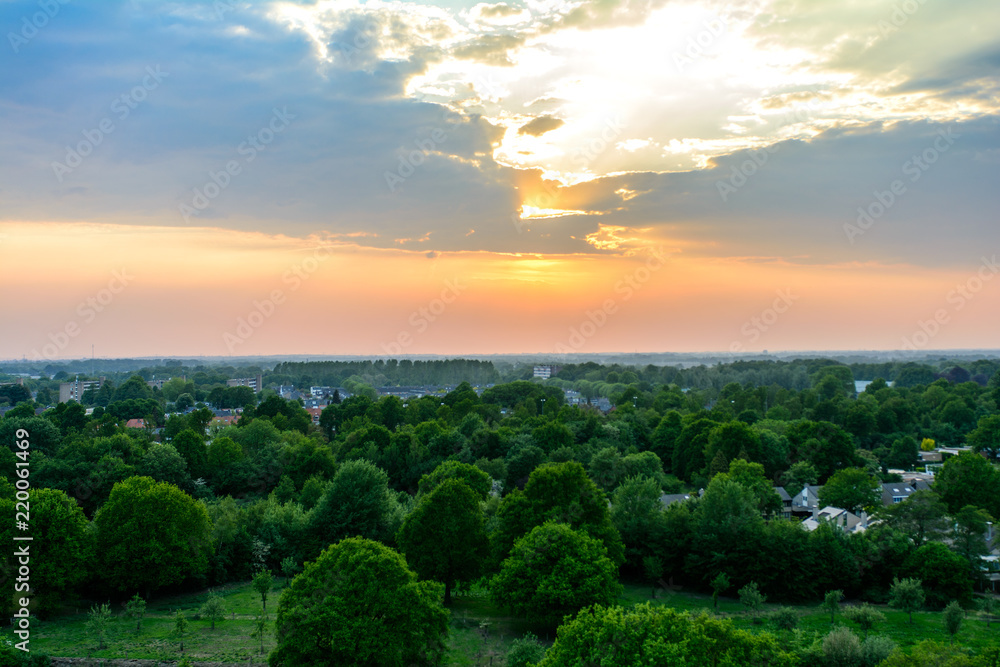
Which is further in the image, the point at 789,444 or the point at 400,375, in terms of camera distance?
the point at 400,375

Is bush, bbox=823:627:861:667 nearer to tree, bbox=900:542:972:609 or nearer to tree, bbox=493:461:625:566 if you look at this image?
tree, bbox=493:461:625:566

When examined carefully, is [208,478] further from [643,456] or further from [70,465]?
[643,456]

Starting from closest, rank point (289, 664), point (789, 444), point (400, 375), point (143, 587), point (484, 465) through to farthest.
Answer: point (289, 664) → point (143, 587) → point (484, 465) → point (789, 444) → point (400, 375)

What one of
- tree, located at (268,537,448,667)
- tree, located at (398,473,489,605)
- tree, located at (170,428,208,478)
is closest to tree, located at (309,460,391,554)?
tree, located at (398,473,489,605)

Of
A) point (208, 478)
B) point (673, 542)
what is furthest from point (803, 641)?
point (208, 478)

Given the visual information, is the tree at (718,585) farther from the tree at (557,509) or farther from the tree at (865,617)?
the tree at (865,617)

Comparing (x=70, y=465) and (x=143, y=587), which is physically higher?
(x=70, y=465)

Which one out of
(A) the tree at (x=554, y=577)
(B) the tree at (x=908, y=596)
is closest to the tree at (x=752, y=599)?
(B) the tree at (x=908, y=596)
